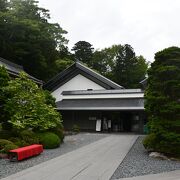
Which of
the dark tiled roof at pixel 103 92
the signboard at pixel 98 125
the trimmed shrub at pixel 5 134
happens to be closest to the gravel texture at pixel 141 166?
the trimmed shrub at pixel 5 134

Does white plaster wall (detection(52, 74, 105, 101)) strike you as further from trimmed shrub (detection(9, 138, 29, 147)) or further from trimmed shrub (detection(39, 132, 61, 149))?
trimmed shrub (detection(9, 138, 29, 147))

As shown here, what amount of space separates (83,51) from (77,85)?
37547mm

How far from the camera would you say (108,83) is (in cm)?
3609

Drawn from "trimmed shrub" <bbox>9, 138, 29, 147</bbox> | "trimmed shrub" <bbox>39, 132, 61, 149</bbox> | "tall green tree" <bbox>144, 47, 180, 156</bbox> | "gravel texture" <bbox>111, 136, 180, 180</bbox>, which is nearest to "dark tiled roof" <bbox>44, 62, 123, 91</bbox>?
"trimmed shrub" <bbox>39, 132, 61, 149</bbox>

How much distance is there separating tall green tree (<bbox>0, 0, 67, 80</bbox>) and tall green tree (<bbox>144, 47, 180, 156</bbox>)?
2697 cm

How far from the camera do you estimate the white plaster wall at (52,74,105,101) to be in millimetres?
36719

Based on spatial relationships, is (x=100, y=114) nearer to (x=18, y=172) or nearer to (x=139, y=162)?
(x=139, y=162)

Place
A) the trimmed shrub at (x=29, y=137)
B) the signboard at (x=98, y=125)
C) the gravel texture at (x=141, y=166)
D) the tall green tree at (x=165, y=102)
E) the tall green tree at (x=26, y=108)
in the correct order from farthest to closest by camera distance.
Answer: the signboard at (x=98, y=125)
the tall green tree at (x=26, y=108)
the trimmed shrub at (x=29, y=137)
the tall green tree at (x=165, y=102)
the gravel texture at (x=141, y=166)

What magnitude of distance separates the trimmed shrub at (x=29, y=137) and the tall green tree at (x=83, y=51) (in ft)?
169

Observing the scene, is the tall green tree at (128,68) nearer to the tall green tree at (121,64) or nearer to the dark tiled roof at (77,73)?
the tall green tree at (121,64)

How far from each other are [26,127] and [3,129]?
1327 mm

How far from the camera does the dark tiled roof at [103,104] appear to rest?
30.0 meters

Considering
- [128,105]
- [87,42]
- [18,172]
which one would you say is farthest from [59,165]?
[87,42]

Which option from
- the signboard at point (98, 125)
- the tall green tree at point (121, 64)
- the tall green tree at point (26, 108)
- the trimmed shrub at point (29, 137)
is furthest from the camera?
the tall green tree at point (121, 64)
